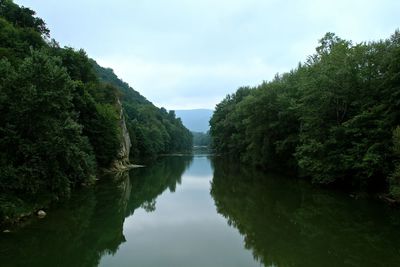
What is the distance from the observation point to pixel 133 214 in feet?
79.4

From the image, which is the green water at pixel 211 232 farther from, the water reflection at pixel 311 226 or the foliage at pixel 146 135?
the foliage at pixel 146 135

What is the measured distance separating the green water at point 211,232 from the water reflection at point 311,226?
0.14 feet

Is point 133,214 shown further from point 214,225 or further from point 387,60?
point 387,60

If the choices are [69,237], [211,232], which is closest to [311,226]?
[211,232]

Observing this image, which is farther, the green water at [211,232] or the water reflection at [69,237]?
the green water at [211,232]

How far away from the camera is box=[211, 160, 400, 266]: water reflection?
14758 mm

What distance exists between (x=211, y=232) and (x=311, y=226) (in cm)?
510

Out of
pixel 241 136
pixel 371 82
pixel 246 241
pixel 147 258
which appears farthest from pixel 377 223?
pixel 241 136

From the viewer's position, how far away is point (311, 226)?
20.1 m

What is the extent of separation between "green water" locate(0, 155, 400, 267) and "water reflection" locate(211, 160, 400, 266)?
1.7 inches

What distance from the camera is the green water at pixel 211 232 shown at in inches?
577

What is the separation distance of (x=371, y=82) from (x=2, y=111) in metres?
25.7

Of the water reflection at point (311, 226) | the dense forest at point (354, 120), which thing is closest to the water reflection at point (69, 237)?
the water reflection at point (311, 226)

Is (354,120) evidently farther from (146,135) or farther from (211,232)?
(146,135)
